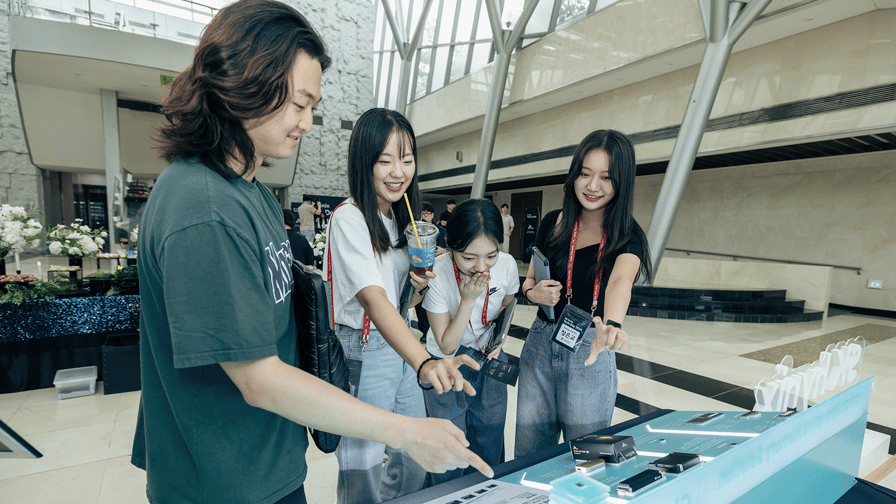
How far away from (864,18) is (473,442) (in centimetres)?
803

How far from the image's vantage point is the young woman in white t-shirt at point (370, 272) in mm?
1233

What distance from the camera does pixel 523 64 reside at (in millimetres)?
10258

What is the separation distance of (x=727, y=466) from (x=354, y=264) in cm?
102

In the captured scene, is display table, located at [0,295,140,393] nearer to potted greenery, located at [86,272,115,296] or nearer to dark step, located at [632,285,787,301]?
potted greenery, located at [86,272,115,296]

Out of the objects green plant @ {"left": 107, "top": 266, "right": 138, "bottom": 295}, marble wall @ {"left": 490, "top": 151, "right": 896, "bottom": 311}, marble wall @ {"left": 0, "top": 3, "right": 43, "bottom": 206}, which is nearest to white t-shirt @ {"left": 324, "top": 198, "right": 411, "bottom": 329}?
green plant @ {"left": 107, "top": 266, "right": 138, "bottom": 295}

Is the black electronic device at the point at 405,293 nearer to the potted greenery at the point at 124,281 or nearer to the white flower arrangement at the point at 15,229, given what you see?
the potted greenery at the point at 124,281

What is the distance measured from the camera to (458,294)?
5.43ft

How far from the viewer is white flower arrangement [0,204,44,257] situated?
3129 millimetres

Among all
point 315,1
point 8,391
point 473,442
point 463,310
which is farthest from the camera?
point 315,1

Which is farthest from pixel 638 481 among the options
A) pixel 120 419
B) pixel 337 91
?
pixel 337 91

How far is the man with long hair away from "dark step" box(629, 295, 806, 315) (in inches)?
296

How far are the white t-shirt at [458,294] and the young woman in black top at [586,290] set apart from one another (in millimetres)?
190

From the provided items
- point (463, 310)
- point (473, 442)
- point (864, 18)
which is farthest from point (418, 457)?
point (864, 18)

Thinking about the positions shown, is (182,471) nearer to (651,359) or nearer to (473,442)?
(473,442)
